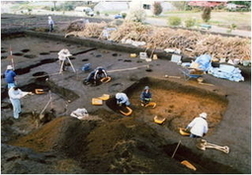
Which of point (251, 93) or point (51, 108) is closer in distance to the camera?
point (51, 108)

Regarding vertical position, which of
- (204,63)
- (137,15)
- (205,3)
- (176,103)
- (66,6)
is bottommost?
(176,103)

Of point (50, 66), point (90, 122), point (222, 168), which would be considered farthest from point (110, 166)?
point (50, 66)

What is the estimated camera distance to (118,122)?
21.9 feet

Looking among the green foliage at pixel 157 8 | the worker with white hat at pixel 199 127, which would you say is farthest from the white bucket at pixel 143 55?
the green foliage at pixel 157 8

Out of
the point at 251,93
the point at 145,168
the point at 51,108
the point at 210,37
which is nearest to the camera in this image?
A: the point at 145,168

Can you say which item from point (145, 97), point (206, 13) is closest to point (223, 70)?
point (145, 97)

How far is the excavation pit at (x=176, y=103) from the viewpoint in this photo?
8680mm

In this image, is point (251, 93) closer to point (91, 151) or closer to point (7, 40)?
point (91, 151)

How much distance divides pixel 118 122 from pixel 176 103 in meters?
3.99

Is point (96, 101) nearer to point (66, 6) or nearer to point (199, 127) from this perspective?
point (199, 127)

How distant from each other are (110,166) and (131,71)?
323 inches

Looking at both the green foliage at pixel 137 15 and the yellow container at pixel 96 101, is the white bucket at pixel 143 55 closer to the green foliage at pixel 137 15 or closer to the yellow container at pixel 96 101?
the yellow container at pixel 96 101

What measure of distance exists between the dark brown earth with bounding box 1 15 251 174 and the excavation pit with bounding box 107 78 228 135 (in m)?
0.04

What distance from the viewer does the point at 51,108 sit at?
912cm
